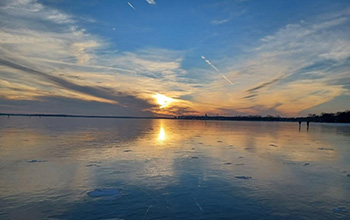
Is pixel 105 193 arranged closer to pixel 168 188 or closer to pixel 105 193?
pixel 105 193

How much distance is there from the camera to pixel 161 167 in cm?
977

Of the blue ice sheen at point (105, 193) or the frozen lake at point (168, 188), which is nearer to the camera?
the frozen lake at point (168, 188)

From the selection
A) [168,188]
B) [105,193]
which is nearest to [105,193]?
[105,193]

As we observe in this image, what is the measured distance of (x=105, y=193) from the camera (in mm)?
6496

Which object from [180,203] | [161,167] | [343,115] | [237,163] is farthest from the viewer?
[343,115]

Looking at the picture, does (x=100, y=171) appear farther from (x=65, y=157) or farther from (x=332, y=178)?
(x=332, y=178)

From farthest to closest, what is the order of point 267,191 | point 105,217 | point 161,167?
point 161,167
point 267,191
point 105,217

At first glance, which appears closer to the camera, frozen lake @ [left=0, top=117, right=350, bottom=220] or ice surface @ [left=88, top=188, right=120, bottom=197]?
frozen lake @ [left=0, top=117, right=350, bottom=220]

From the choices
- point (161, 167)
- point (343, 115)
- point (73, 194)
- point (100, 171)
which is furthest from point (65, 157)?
point (343, 115)

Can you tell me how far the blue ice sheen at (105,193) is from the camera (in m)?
6.35

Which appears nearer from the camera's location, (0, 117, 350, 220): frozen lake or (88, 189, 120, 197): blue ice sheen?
(0, 117, 350, 220): frozen lake

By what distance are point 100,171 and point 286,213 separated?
6248 millimetres

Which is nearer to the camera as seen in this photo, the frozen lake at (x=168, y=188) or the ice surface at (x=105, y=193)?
Answer: the frozen lake at (x=168, y=188)

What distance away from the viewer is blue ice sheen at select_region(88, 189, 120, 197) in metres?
6.35
